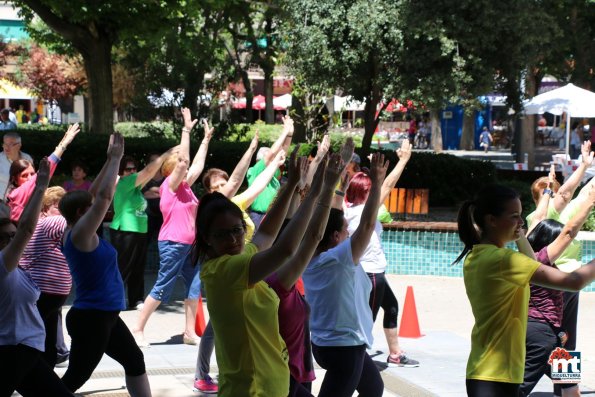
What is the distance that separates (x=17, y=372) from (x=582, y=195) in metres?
3.96

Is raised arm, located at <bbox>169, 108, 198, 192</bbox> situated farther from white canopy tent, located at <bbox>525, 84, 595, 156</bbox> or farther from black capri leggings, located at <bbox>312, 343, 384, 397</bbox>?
white canopy tent, located at <bbox>525, 84, 595, 156</bbox>

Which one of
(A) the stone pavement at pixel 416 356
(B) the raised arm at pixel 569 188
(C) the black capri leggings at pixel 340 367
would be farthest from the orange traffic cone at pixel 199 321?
(C) the black capri leggings at pixel 340 367

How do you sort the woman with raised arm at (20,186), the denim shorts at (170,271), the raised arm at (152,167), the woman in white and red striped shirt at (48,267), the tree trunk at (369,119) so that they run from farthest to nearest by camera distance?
1. the tree trunk at (369,119)
2. the denim shorts at (170,271)
3. the raised arm at (152,167)
4. the woman with raised arm at (20,186)
5. the woman in white and red striped shirt at (48,267)

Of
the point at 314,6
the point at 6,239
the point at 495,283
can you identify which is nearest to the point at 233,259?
the point at 495,283

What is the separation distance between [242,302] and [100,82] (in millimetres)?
15653

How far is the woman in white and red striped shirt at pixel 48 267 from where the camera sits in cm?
651

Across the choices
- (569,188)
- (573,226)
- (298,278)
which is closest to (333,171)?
(298,278)

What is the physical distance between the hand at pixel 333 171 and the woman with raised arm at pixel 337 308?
913 millimetres

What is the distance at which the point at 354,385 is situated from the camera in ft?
16.7

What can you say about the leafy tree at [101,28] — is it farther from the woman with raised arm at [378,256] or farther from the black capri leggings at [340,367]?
the black capri leggings at [340,367]

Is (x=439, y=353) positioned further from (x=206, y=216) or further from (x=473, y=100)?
(x=473, y=100)

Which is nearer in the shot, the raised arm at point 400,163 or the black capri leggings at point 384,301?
→ the raised arm at point 400,163

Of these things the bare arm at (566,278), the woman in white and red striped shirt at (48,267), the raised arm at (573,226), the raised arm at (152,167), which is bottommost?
the woman in white and red striped shirt at (48,267)

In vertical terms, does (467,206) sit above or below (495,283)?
above
